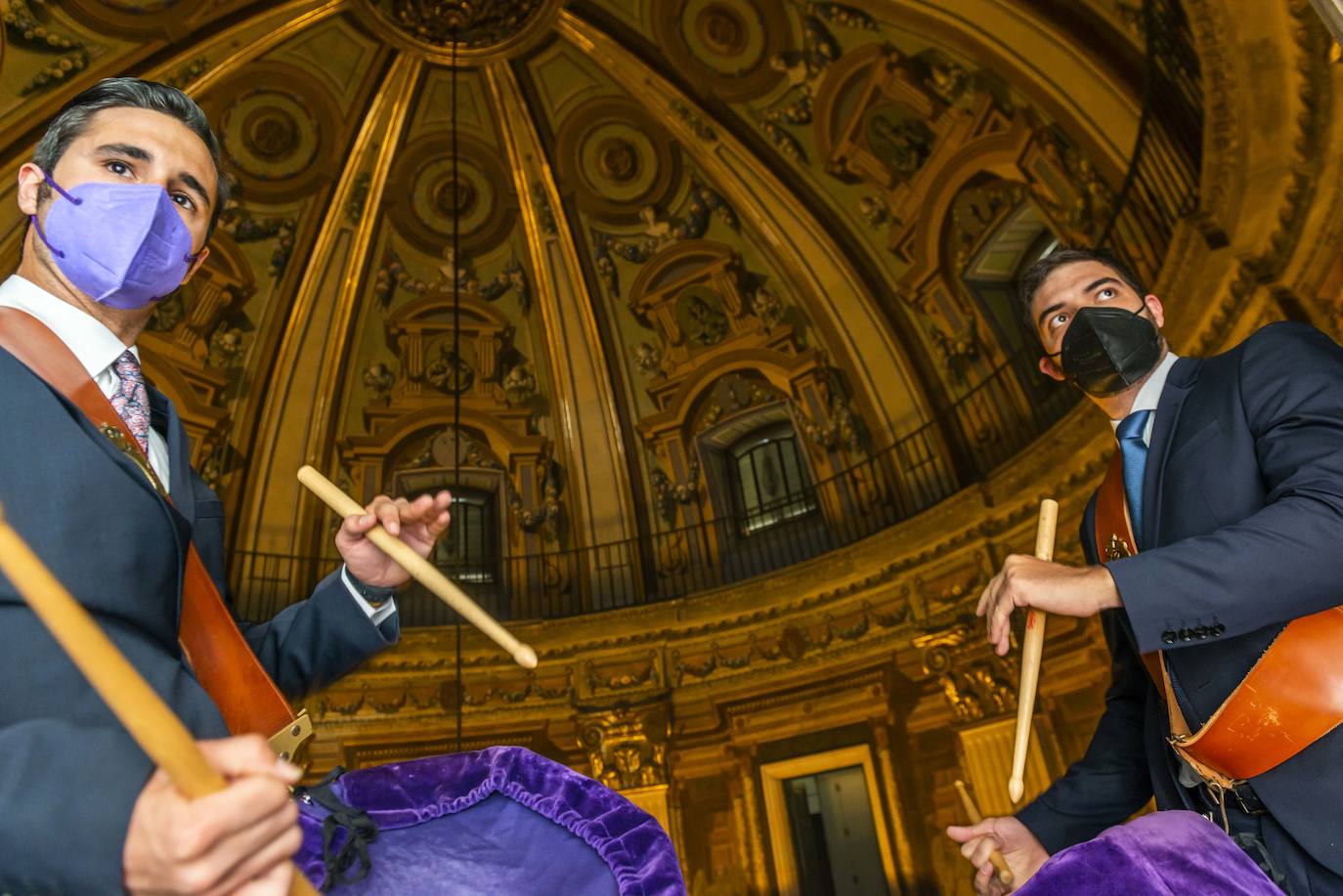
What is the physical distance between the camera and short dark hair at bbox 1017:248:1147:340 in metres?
2.42

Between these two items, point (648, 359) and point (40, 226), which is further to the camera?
point (648, 359)

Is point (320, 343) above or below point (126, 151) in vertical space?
above

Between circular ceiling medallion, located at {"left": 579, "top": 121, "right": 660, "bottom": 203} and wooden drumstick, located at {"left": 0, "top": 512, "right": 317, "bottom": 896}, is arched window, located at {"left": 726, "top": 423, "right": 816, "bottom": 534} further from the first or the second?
wooden drumstick, located at {"left": 0, "top": 512, "right": 317, "bottom": 896}

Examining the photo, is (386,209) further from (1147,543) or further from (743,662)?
(1147,543)

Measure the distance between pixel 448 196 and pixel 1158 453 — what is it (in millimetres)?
11788

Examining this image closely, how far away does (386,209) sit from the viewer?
12.3 meters

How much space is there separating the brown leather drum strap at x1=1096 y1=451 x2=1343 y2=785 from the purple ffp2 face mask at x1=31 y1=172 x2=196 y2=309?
2.09m

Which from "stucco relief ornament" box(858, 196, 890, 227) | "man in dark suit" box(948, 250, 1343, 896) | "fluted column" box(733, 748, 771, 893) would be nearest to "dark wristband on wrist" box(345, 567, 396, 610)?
"man in dark suit" box(948, 250, 1343, 896)

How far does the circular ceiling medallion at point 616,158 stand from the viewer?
1192 cm

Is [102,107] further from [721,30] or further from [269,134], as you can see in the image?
[269,134]

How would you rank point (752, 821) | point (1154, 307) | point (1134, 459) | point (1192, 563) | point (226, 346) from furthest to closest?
1. point (226, 346)
2. point (752, 821)
3. point (1154, 307)
4. point (1134, 459)
5. point (1192, 563)

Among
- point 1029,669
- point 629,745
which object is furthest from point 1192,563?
point 629,745

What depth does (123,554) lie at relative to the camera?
123cm

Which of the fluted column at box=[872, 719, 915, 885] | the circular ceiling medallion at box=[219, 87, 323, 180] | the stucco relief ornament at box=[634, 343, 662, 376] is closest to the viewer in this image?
the fluted column at box=[872, 719, 915, 885]
